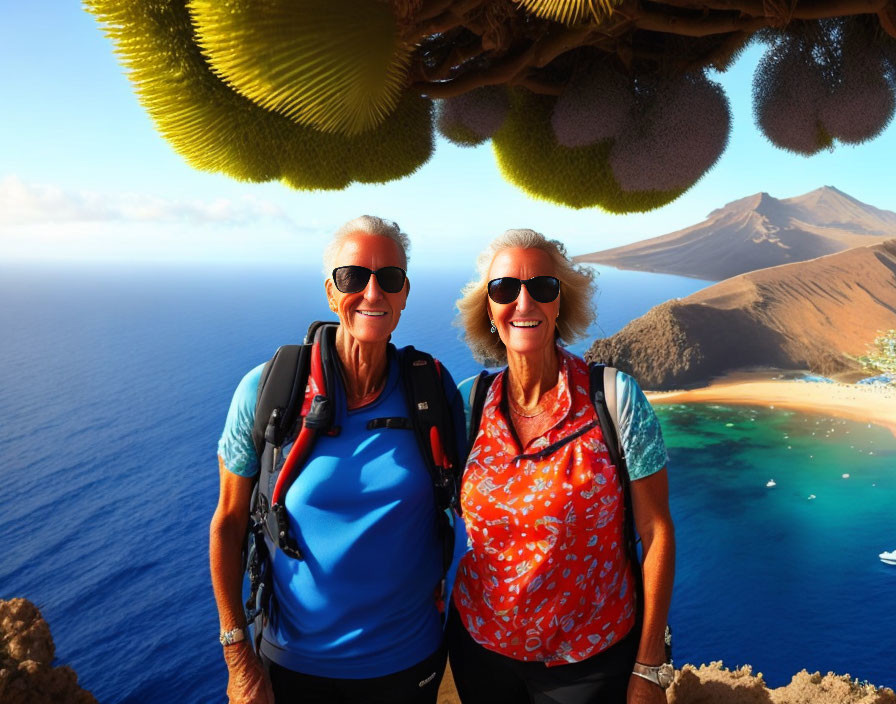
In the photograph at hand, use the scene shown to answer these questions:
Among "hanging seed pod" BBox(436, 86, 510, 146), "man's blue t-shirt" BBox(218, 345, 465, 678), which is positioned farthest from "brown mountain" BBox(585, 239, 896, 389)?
"man's blue t-shirt" BBox(218, 345, 465, 678)

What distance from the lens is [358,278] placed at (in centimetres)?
181

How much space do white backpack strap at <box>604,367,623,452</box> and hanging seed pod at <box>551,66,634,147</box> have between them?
3123 millimetres

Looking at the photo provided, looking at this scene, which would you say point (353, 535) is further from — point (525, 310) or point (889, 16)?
point (889, 16)

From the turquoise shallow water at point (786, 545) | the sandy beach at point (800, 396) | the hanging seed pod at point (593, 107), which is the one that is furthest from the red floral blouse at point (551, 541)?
the sandy beach at point (800, 396)

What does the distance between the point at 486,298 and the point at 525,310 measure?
19cm

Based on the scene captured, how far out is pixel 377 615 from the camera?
167 cm

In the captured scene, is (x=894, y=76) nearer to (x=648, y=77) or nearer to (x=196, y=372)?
(x=648, y=77)

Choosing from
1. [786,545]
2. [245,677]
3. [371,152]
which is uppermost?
[371,152]

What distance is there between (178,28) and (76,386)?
2115 inches

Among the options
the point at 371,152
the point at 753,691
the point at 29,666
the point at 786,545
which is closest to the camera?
the point at 371,152

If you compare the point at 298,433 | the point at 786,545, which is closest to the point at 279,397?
the point at 298,433

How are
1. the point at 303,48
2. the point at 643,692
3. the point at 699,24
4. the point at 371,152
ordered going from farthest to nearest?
the point at 371,152
the point at 699,24
the point at 303,48
the point at 643,692

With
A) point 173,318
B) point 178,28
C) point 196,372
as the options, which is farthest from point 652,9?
point 173,318

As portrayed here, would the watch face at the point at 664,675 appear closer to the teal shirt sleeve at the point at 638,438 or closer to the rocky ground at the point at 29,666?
the teal shirt sleeve at the point at 638,438
